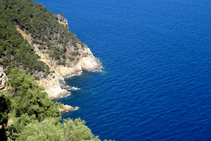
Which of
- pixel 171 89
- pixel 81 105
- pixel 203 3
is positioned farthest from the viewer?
pixel 203 3

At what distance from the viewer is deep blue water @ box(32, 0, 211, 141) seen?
244 ft

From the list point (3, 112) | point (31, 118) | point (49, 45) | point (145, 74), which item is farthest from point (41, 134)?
point (49, 45)

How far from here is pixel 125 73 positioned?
101m

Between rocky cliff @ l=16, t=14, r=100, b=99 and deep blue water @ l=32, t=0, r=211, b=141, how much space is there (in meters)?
3.77

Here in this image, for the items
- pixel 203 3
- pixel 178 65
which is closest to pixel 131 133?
pixel 178 65

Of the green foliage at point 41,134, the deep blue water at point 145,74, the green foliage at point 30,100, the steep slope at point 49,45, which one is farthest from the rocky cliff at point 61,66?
the green foliage at point 41,134

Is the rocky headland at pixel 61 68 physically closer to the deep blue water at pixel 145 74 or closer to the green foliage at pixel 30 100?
the deep blue water at pixel 145 74

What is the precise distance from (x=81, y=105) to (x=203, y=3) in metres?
129

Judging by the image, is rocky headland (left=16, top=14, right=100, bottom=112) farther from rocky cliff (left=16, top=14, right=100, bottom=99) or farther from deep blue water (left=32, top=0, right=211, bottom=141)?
deep blue water (left=32, top=0, right=211, bottom=141)

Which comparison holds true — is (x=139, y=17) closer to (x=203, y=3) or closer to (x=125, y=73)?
(x=203, y=3)

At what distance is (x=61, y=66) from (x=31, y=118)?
55.9 m

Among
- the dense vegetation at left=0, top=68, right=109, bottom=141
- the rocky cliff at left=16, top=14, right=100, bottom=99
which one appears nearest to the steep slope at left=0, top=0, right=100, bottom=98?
the rocky cliff at left=16, top=14, right=100, bottom=99

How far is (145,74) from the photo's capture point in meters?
99.2

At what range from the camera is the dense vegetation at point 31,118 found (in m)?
35.1
